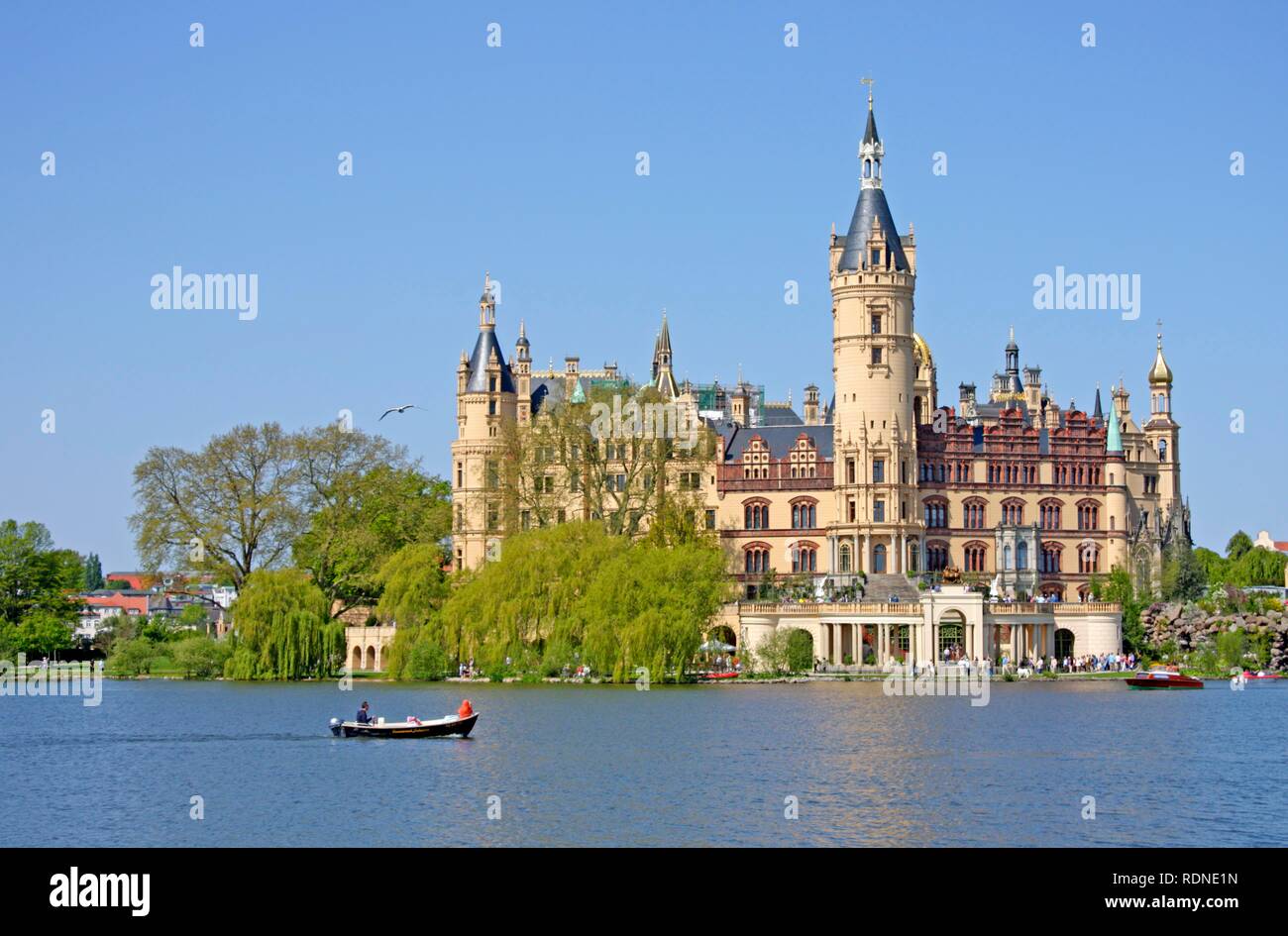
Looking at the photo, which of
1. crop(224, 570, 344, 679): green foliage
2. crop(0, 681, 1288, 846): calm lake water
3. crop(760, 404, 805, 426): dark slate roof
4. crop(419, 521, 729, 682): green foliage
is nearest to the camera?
crop(0, 681, 1288, 846): calm lake water

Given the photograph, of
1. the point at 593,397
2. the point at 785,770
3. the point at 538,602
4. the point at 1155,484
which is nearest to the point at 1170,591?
the point at 1155,484

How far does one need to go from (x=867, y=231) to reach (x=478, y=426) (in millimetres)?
24868

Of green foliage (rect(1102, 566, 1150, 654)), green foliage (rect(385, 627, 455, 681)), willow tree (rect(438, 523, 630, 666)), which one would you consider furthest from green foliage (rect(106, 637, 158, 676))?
green foliage (rect(1102, 566, 1150, 654))

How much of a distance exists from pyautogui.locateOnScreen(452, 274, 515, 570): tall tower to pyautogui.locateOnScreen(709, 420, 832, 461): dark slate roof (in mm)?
12269

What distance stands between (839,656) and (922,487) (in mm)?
14618

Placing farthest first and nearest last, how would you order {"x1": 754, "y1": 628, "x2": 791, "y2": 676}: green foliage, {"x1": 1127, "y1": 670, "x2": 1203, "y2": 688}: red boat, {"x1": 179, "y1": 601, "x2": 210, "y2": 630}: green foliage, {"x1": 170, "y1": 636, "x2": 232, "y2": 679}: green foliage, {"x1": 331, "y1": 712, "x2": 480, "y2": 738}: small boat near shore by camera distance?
{"x1": 179, "y1": 601, "x2": 210, "y2": 630}: green foliage, {"x1": 170, "y1": 636, "x2": 232, "y2": 679}: green foliage, {"x1": 754, "y1": 628, "x2": 791, "y2": 676}: green foliage, {"x1": 1127, "y1": 670, "x2": 1203, "y2": 688}: red boat, {"x1": 331, "y1": 712, "x2": 480, "y2": 738}: small boat near shore

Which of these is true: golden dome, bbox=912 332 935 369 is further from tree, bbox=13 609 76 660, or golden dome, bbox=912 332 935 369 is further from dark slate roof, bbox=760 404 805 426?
tree, bbox=13 609 76 660

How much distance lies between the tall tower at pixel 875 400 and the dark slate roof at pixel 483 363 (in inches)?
807

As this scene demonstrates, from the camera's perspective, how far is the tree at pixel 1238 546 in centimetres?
17175

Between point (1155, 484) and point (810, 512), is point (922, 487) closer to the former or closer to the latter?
point (810, 512)

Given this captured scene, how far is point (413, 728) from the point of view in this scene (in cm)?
5681

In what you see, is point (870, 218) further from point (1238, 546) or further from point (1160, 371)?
point (1238, 546)

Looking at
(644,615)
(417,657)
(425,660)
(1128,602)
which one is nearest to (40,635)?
(417,657)

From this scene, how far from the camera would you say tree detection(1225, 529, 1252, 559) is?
171750 mm
